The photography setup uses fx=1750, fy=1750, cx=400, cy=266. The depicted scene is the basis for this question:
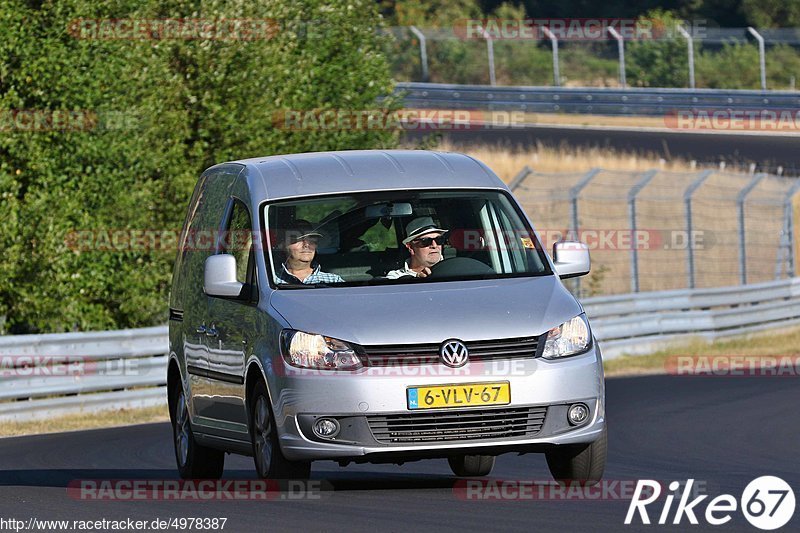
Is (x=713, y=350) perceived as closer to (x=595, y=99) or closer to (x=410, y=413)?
(x=410, y=413)

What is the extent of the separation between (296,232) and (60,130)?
13.8 meters

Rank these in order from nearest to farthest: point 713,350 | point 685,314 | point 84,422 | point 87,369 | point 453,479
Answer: point 453,479 → point 84,422 → point 87,369 → point 713,350 → point 685,314

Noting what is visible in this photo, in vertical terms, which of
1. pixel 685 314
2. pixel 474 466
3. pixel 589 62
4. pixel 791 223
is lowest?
pixel 589 62

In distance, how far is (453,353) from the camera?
29.6 ft

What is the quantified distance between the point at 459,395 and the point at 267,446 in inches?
47.5

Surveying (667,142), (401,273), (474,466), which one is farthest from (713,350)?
(667,142)

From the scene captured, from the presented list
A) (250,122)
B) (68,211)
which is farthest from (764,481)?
(250,122)

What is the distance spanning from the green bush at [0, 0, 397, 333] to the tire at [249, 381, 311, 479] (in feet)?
42.9

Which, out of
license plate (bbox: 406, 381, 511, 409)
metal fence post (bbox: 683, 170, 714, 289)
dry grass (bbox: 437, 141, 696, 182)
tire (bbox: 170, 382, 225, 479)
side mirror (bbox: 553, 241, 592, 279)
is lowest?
dry grass (bbox: 437, 141, 696, 182)

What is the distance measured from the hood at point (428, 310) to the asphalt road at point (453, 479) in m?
0.89

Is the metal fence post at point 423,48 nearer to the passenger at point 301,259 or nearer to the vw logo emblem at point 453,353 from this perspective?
the passenger at point 301,259

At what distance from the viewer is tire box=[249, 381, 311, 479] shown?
9414mm

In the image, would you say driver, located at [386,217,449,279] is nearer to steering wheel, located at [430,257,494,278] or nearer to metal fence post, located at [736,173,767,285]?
steering wheel, located at [430,257,494,278]

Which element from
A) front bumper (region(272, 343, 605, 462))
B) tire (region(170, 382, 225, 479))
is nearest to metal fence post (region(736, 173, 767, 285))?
tire (region(170, 382, 225, 479))
